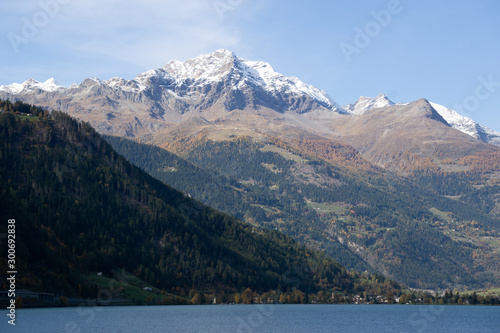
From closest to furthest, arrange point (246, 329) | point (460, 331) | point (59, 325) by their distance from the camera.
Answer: point (59, 325) < point (246, 329) < point (460, 331)

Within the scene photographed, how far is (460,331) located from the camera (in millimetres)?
177000

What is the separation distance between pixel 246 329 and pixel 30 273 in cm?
8152

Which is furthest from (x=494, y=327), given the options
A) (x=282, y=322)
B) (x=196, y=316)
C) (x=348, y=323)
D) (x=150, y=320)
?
(x=150, y=320)

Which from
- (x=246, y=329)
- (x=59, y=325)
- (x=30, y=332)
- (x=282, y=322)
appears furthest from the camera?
(x=282, y=322)

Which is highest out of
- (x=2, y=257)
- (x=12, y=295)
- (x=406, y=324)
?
(x=2, y=257)

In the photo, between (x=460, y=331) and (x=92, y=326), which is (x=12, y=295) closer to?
(x=92, y=326)

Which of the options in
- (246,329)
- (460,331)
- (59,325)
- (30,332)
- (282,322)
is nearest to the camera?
(30,332)

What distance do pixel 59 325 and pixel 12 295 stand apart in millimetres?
38042

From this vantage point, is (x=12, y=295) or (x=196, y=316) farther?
(x=196, y=316)

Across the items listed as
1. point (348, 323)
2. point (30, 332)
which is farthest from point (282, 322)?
point (30, 332)

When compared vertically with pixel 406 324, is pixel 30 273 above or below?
above

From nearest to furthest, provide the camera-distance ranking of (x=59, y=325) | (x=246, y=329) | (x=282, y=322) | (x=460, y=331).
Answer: (x=59, y=325)
(x=246, y=329)
(x=460, y=331)
(x=282, y=322)

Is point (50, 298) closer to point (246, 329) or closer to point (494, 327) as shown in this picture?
point (246, 329)

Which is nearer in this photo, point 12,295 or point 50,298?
point 12,295
